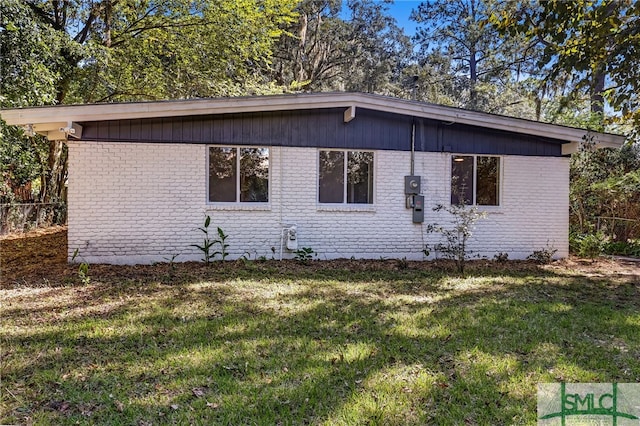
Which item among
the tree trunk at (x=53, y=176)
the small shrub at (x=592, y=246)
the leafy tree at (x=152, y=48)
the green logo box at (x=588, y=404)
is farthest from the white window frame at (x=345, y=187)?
the tree trunk at (x=53, y=176)

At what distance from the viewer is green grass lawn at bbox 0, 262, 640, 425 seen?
8.66ft

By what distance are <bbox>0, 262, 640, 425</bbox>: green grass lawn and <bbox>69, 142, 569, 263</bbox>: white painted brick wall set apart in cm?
148

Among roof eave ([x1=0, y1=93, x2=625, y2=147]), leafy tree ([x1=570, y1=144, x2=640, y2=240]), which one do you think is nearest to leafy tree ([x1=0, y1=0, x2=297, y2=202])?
roof eave ([x1=0, y1=93, x2=625, y2=147])

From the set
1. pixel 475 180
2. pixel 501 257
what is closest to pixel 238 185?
pixel 475 180

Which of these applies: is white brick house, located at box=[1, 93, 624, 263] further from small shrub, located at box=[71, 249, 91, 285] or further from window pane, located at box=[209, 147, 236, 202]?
small shrub, located at box=[71, 249, 91, 285]

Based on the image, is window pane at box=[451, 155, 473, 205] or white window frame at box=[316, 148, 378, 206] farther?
window pane at box=[451, 155, 473, 205]

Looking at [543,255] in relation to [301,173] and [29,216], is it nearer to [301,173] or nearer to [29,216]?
[301,173]

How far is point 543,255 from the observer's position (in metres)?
8.93

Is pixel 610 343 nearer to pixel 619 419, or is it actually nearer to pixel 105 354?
pixel 619 419

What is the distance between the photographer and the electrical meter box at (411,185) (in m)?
8.51

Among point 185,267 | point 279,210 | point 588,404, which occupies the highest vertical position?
point 279,210

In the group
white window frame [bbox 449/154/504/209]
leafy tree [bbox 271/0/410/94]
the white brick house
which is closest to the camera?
the white brick house

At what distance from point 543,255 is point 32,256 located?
11298mm

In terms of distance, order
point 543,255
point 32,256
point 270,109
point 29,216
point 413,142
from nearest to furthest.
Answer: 1. point 270,109
2. point 32,256
3. point 413,142
4. point 543,255
5. point 29,216
